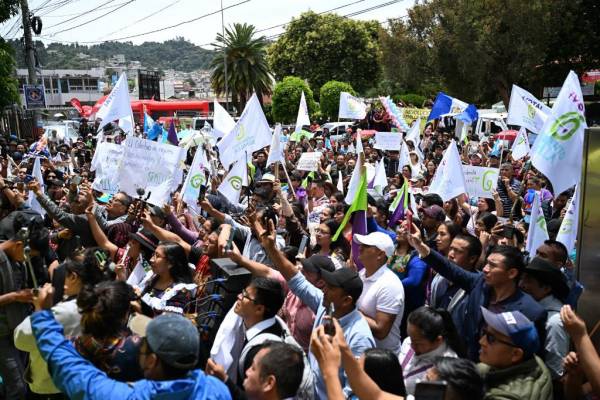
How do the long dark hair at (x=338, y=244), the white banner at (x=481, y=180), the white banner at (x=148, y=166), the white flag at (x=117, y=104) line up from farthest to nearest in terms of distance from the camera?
the white flag at (x=117, y=104) → the white banner at (x=481, y=180) → the white banner at (x=148, y=166) → the long dark hair at (x=338, y=244)

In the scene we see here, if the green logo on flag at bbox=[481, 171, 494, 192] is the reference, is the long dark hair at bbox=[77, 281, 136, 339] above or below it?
above

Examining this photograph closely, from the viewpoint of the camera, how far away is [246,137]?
870 cm

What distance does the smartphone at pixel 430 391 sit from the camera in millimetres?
2357

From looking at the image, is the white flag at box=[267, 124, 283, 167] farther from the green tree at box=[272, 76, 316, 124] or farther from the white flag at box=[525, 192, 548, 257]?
the green tree at box=[272, 76, 316, 124]

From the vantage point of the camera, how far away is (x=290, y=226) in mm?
6473

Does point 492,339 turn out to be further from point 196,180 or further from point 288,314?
point 196,180

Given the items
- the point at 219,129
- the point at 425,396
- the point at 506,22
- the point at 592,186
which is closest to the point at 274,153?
the point at 219,129

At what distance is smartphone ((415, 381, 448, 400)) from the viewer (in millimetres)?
2357

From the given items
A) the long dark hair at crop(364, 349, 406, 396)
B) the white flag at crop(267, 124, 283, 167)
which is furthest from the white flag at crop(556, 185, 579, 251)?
the white flag at crop(267, 124, 283, 167)

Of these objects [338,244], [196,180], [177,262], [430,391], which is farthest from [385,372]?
[196,180]

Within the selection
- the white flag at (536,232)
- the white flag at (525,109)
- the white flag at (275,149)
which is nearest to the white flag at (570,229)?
the white flag at (536,232)

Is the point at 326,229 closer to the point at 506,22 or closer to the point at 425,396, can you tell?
the point at 425,396

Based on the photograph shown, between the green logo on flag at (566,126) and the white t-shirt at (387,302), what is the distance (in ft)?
7.57

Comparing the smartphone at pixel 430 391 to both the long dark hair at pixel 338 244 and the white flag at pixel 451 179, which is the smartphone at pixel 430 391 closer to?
the long dark hair at pixel 338 244
